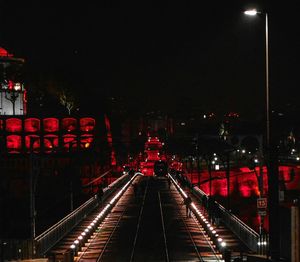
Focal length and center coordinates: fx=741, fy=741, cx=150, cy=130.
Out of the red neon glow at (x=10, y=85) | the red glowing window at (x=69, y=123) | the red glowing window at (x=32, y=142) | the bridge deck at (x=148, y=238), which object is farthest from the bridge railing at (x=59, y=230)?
the red neon glow at (x=10, y=85)

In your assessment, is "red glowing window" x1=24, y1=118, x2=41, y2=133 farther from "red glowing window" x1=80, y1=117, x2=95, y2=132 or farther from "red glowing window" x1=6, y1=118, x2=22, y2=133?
"red glowing window" x1=80, y1=117, x2=95, y2=132

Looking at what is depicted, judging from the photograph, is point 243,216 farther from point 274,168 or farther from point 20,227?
point 274,168

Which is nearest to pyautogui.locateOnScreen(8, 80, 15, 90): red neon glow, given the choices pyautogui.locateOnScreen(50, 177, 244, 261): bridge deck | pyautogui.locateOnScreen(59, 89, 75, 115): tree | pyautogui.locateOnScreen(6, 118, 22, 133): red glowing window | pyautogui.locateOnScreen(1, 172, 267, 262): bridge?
pyautogui.locateOnScreen(59, 89, 75, 115): tree

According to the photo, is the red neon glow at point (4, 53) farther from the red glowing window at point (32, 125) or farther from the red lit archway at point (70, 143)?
the red lit archway at point (70, 143)

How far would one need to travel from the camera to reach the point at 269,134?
3156 cm

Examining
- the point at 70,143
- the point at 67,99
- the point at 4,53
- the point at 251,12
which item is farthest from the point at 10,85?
the point at 251,12

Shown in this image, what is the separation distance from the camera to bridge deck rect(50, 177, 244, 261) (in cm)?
3894

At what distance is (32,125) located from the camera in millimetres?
118000

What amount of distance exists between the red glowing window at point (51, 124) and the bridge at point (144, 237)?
45208mm

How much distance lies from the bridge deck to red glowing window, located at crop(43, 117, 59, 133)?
141 ft

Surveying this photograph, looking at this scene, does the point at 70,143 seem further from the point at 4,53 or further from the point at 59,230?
the point at 4,53

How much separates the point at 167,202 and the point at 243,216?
1032cm

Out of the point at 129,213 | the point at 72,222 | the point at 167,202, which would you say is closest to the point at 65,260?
the point at 72,222

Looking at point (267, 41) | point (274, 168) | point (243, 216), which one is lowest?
point (243, 216)
